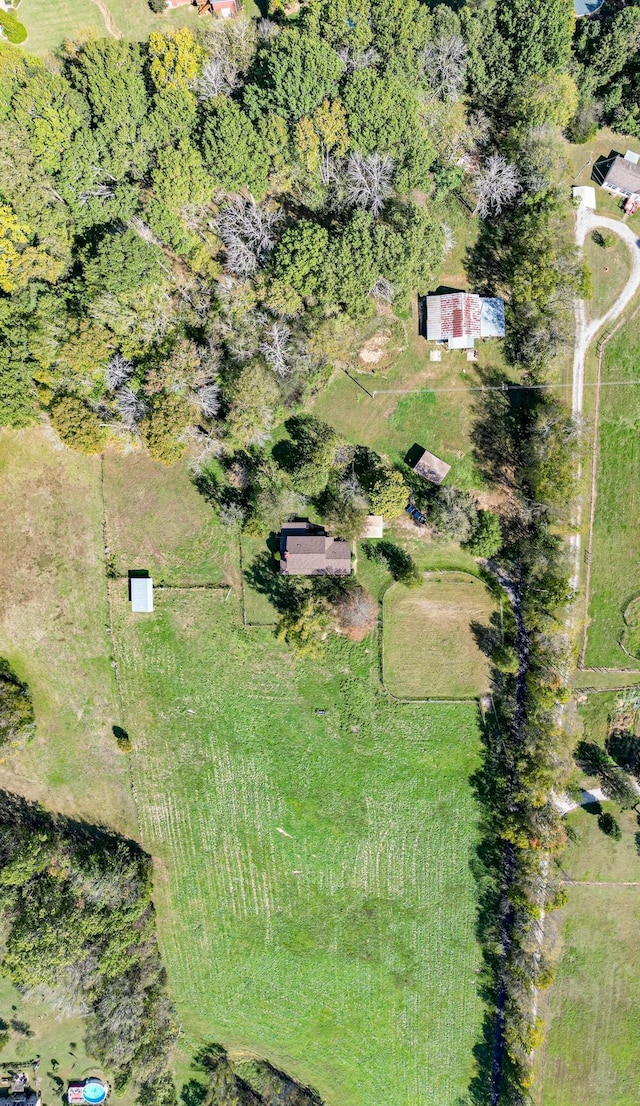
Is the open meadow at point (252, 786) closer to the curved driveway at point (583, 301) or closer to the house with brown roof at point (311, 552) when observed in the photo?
the house with brown roof at point (311, 552)

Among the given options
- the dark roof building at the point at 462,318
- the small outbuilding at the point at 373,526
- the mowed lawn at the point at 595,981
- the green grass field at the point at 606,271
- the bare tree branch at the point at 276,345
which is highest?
the green grass field at the point at 606,271

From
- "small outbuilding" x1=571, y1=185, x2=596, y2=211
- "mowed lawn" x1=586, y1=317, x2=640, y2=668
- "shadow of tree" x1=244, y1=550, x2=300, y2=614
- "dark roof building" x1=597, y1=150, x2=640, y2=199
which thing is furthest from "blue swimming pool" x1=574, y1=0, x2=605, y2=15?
"shadow of tree" x1=244, y1=550, x2=300, y2=614

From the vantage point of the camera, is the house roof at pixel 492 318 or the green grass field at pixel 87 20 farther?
the green grass field at pixel 87 20

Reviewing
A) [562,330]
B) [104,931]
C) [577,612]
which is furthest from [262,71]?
[104,931]

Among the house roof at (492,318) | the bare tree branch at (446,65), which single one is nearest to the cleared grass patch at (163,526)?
the house roof at (492,318)

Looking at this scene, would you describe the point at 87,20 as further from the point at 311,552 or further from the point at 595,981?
the point at 595,981

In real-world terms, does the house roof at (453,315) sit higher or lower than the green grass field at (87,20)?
lower
